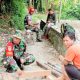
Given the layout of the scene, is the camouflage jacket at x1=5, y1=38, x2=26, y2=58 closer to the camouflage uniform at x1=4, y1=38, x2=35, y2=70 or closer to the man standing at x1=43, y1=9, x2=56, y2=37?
the camouflage uniform at x1=4, y1=38, x2=35, y2=70

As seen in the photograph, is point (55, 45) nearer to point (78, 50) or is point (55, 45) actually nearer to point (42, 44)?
point (42, 44)

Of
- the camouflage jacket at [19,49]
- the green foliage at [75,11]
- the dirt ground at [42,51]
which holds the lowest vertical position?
the green foliage at [75,11]

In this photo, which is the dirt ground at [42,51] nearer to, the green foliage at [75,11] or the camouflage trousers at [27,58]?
the camouflage trousers at [27,58]

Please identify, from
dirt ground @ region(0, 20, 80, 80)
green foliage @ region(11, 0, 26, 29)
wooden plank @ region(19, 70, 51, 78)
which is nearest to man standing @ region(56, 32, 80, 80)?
wooden plank @ region(19, 70, 51, 78)

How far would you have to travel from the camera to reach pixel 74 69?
546 cm

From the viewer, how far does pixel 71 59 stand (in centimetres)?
536

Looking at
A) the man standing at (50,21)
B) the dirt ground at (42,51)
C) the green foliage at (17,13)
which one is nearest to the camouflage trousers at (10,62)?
the dirt ground at (42,51)

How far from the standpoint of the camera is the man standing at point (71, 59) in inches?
210

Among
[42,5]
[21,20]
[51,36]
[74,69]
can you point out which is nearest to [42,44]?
[51,36]

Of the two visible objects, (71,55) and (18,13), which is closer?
(71,55)

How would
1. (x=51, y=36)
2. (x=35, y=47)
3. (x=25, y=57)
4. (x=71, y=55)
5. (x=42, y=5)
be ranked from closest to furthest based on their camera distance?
(x=71, y=55) → (x=25, y=57) → (x=35, y=47) → (x=51, y=36) → (x=42, y=5)

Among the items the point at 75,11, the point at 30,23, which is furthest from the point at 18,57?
the point at 75,11

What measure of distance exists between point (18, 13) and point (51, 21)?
269cm

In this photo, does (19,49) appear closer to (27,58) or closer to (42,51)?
(27,58)
